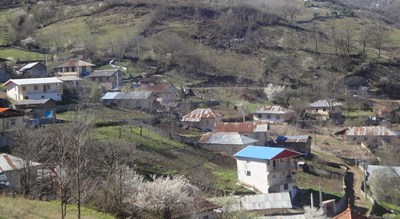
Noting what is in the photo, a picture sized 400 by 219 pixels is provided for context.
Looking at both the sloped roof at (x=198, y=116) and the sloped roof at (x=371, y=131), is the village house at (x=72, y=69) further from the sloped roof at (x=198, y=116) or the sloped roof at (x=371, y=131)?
the sloped roof at (x=371, y=131)

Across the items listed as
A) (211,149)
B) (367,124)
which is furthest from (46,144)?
(367,124)

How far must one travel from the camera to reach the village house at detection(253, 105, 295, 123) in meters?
53.0

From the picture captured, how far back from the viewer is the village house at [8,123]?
27516 mm

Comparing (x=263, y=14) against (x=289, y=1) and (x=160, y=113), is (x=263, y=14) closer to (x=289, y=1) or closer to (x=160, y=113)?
(x=289, y=1)

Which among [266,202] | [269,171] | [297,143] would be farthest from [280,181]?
[297,143]

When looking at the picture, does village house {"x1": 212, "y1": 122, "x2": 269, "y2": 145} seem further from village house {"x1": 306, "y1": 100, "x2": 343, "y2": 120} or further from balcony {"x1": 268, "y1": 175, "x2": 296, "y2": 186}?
village house {"x1": 306, "y1": 100, "x2": 343, "y2": 120}

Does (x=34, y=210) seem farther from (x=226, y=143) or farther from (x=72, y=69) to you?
(x=72, y=69)

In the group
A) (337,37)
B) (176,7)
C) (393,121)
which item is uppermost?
(176,7)

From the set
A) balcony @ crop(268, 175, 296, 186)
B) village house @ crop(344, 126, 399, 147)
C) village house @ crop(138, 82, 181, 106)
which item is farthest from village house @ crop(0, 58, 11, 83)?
village house @ crop(344, 126, 399, 147)

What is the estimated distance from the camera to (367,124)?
172ft

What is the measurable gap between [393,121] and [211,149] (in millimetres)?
26847

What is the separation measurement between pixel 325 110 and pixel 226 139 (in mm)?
22530

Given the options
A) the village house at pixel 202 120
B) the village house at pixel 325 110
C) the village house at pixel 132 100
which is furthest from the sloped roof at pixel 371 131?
the village house at pixel 132 100

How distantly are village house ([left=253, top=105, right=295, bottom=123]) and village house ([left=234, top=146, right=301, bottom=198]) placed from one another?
21525 millimetres
